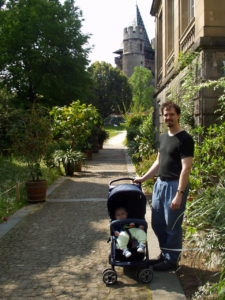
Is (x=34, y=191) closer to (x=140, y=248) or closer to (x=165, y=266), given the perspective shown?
(x=165, y=266)

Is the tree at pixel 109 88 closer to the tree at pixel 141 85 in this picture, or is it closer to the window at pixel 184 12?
the tree at pixel 141 85

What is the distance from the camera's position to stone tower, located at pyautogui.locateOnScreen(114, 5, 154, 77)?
299 ft

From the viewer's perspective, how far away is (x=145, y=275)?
3.73 m

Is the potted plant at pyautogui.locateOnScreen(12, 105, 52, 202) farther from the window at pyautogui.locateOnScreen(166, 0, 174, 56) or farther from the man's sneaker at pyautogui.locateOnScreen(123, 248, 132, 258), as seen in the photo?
the window at pyautogui.locateOnScreen(166, 0, 174, 56)

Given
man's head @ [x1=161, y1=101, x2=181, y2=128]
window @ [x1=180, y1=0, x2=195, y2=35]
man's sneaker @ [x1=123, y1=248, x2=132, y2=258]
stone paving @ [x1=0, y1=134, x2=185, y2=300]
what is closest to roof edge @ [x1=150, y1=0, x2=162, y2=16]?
window @ [x1=180, y1=0, x2=195, y2=35]

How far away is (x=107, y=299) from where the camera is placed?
11.2 ft

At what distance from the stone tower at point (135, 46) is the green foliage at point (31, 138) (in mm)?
86053

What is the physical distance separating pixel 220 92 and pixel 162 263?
13.1 ft

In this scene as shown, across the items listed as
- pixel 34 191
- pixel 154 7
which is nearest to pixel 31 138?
pixel 34 191

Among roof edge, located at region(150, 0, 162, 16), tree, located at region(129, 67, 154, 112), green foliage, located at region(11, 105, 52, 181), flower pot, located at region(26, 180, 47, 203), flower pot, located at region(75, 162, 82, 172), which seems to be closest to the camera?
flower pot, located at region(26, 180, 47, 203)

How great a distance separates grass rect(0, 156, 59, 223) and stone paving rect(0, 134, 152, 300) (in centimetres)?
46

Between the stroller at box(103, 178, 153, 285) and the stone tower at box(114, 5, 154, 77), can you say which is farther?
the stone tower at box(114, 5, 154, 77)

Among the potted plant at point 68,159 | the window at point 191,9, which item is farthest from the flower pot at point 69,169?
the window at point 191,9

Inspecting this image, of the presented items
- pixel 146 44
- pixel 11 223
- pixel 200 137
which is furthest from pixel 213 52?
pixel 146 44
